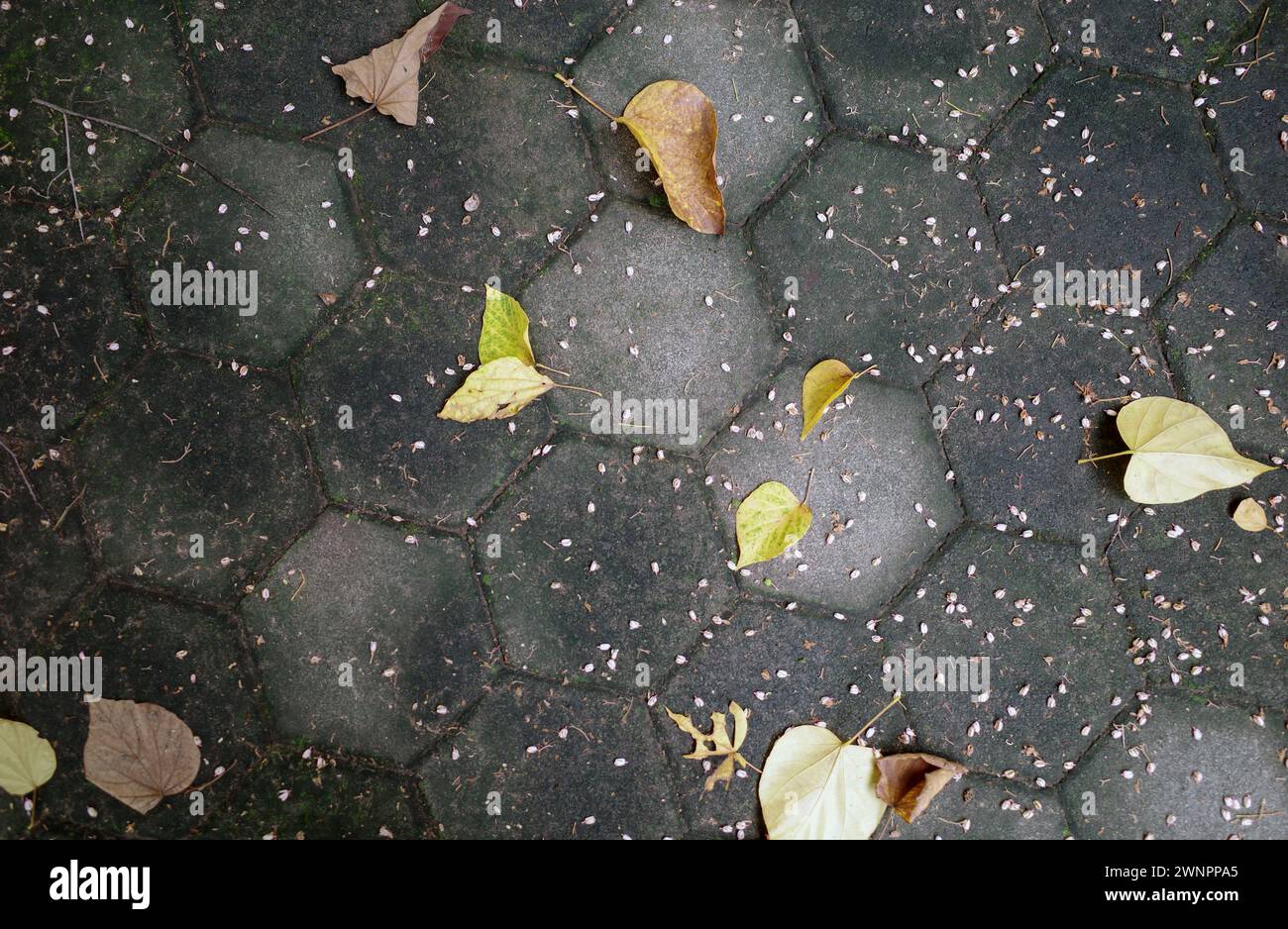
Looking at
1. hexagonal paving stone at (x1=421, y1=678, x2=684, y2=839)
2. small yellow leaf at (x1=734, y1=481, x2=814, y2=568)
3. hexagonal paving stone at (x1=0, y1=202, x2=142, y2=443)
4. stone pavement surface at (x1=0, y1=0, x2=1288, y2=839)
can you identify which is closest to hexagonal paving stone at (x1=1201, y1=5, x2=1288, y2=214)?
stone pavement surface at (x1=0, y1=0, x2=1288, y2=839)

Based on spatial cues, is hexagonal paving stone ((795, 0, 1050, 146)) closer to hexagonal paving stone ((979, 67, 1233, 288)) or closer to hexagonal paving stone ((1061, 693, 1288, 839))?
hexagonal paving stone ((979, 67, 1233, 288))

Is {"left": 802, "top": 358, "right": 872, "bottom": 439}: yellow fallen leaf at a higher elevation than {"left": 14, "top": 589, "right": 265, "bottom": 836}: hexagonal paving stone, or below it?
higher

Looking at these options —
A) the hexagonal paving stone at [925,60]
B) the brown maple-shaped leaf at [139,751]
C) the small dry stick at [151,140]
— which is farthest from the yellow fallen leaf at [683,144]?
the brown maple-shaped leaf at [139,751]

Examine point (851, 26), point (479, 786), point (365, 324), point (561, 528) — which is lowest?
point (479, 786)

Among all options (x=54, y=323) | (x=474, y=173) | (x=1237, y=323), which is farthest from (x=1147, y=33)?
(x=54, y=323)

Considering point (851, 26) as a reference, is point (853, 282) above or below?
below

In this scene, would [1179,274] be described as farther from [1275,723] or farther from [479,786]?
[479,786]

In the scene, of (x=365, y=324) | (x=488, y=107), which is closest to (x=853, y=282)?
(x=488, y=107)

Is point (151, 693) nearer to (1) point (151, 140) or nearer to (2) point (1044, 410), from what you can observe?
→ (1) point (151, 140)
